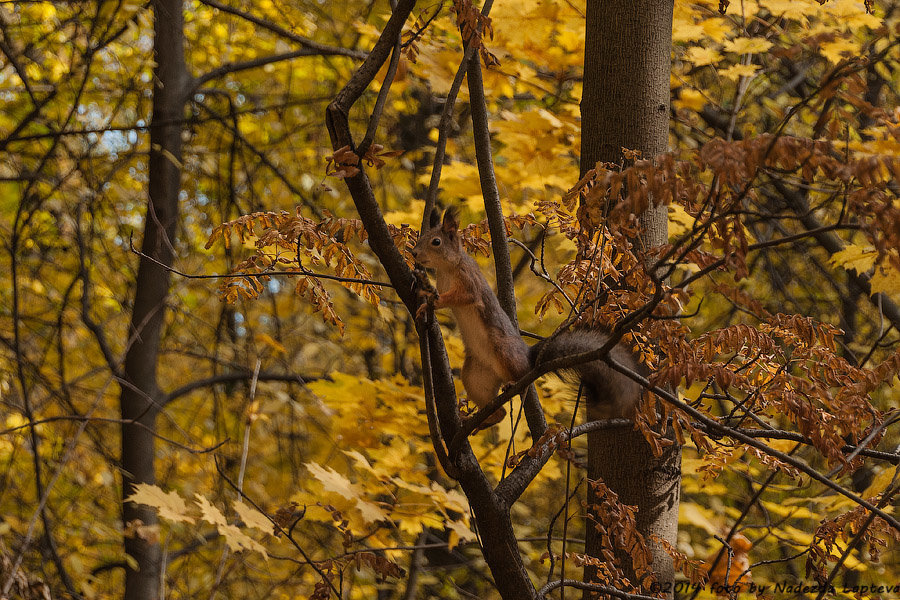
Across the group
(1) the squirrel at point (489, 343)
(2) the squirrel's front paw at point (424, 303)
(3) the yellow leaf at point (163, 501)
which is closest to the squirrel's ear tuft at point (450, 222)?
(1) the squirrel at point (489, 343)

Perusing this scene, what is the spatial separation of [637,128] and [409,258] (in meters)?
0.84

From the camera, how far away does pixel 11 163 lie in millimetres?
4379

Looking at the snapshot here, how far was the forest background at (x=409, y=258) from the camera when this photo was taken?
63.1 inches

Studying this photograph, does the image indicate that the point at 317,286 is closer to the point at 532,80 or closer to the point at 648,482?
the point at 648,482

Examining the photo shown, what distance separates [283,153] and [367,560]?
5.40 m

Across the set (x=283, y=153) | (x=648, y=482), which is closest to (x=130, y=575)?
(x=648, y=482)

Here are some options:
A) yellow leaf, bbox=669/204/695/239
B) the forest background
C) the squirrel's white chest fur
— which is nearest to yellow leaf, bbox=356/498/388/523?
the forest background

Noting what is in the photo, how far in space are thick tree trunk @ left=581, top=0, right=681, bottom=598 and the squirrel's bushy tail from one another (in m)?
0.17

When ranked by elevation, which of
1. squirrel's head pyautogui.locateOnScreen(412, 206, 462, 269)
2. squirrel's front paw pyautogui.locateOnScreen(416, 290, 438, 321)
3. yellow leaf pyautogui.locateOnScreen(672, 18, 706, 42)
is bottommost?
squirrel's front paw pyautogui.locateOnScreen(416, 290, 438, 321)

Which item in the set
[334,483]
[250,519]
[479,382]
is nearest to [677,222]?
[479,382]

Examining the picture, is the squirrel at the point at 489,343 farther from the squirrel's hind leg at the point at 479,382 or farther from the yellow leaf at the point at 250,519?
the yellow leaf at the point at 250,519

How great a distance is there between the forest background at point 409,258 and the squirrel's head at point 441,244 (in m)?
0.10

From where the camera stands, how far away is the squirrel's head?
8.05 ft

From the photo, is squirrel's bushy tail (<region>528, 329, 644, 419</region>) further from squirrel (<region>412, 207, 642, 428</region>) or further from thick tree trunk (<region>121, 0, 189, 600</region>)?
thick tree trunk (<region>121, 0, 189, 600</region>)
